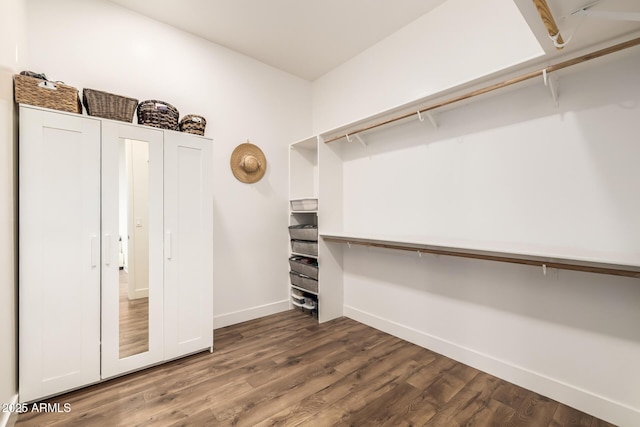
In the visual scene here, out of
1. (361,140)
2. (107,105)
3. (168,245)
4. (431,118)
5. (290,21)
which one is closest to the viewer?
(107,105)

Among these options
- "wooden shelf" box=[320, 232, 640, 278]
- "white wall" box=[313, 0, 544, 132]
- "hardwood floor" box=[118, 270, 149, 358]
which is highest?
"white wall" box=[313, 0, 544, 132]

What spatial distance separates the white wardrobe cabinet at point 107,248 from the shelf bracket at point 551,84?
2440 millimetres

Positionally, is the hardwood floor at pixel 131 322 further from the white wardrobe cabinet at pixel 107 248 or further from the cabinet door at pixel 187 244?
the cabinet door at pixel 187 244

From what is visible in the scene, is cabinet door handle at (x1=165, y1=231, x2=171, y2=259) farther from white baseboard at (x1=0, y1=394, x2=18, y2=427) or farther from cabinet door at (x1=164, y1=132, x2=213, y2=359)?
white baseboard at (x1=0, y1=394, x2=18, y2=427)

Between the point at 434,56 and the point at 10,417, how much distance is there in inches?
150

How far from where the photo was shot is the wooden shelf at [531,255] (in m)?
1.39

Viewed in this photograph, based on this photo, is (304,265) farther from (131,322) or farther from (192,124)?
(192,124)

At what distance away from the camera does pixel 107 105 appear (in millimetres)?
2010

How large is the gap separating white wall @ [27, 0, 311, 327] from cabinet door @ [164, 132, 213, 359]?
56cm

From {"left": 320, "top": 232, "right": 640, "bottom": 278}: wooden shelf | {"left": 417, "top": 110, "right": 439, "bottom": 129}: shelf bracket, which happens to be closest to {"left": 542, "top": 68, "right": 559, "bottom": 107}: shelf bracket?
{"left": 417, "top": 110, "right": 439, "bottom": 129}: shelf bracket

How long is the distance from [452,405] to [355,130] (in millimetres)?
2366

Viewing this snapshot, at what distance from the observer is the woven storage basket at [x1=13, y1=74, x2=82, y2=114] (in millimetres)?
1702

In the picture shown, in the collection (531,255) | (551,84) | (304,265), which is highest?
(551,84)

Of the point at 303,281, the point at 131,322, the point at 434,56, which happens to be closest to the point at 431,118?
the point at 434,56
